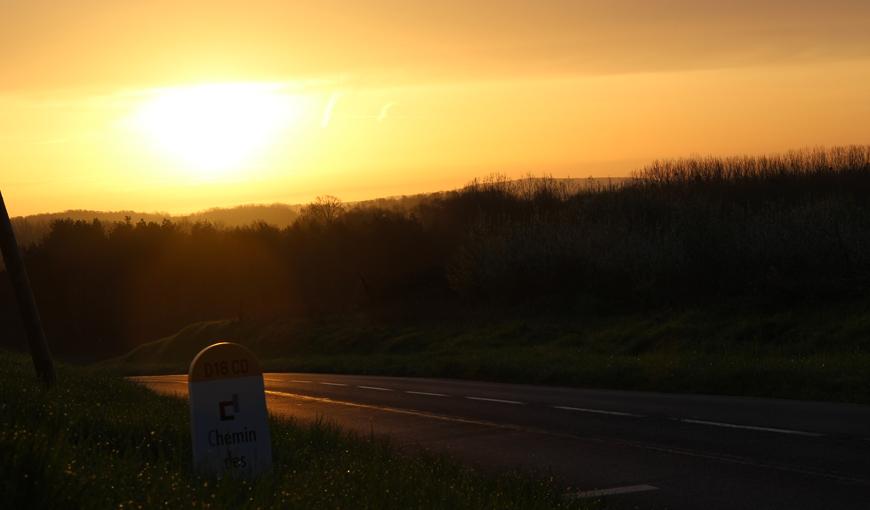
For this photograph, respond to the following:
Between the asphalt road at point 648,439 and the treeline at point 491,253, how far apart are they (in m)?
15.6

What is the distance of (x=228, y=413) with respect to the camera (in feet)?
28.7

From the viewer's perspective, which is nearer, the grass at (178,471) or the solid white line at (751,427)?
the grass at (178,471)

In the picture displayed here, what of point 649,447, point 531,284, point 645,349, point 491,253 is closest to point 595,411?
point 649,447

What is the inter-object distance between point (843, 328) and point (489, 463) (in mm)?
17197

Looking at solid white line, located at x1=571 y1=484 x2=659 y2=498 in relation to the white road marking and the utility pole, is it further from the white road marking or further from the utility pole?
the utility pole

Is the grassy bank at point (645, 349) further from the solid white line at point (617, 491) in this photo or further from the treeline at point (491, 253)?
the solid white line at point (617, 491)

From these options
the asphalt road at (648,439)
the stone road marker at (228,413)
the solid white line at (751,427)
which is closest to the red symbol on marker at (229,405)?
the stone road marker at (228,413)

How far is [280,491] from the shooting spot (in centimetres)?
774

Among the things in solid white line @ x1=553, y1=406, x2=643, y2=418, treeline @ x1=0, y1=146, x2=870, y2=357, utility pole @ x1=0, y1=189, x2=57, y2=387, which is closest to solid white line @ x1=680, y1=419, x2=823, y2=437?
solid white line @ x1=553, y1=406, x2=643, y2=418

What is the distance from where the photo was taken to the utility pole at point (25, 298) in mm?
17594

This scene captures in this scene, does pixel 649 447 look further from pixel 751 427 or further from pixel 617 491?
pixel 617 491

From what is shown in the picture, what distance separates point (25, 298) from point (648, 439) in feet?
34.9

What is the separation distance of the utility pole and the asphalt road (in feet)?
14.6

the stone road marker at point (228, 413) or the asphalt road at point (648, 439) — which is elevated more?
the stone road marker at point (228, 413)
